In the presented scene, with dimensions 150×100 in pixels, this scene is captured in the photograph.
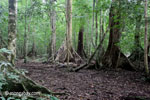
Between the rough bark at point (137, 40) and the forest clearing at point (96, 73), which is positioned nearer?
the forest clearing at point (96, 73)

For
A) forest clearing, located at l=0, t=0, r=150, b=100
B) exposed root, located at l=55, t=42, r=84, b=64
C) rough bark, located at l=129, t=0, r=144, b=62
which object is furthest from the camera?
exposed root, located at l=55, t=42, r=84, b=64

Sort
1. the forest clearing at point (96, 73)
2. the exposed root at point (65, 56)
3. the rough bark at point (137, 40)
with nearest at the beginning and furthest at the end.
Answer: the forest clearing at point (96, 73) → the rough bark at point (137, 40) → the exposed root at point (65, 56)

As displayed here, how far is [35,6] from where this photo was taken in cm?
783

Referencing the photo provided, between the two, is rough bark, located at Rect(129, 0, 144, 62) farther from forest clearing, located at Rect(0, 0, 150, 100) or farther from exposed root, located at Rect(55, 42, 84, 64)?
exposed root, located at Rect(55, 42, 84, 64)

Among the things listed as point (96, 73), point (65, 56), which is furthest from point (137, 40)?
point (65, 56)

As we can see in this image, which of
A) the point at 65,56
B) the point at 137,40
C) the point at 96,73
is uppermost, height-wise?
the point at 137,40

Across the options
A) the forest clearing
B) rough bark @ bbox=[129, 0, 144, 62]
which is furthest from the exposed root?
rough bark @ bbox=[129, 0, 144, 62]

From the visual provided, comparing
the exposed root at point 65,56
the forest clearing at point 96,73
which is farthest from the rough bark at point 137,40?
the exposed root at point 65,56

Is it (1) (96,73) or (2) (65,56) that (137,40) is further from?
(2) (65,56)

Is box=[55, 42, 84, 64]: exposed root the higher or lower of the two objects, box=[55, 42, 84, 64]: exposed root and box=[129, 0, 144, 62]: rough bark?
the lower

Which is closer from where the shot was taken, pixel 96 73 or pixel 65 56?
pixel 96 73

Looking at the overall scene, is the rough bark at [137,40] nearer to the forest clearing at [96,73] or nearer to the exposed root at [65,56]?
the forest clearing at [96,73]

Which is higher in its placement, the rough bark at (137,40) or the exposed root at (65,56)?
the rough bark at (137,40)

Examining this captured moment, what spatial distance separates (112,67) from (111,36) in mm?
1839
